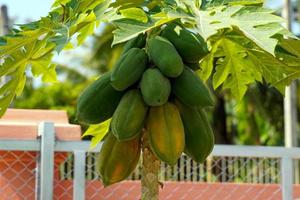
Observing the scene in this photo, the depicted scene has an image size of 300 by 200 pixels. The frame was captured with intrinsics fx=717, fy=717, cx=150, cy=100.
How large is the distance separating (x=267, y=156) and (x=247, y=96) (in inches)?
571

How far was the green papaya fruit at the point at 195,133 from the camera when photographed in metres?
1.68

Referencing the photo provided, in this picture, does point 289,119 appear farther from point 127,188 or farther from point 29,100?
point 127,188

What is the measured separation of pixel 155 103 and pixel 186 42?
174 millimetres

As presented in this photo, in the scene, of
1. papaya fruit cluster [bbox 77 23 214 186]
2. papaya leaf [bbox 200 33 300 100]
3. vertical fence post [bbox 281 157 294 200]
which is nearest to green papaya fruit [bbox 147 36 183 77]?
papaya fruit cluster [bbox 77 23 214 186]

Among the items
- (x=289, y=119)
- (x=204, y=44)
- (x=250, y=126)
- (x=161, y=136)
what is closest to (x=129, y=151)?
(x=161, y=136)

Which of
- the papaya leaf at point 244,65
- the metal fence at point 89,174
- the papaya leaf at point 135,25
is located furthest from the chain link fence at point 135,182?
the papaya leaf at point 135,25

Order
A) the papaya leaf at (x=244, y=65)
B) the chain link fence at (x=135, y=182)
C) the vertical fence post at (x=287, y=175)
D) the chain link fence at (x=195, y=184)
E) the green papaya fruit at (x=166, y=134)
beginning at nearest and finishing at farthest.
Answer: the green papaya fruit at (x=166, y=134) → the papaya leaf at (x=244, y=65) → the chain link fence at (x=135, y=182) → the chain link fence at (x=195, y=184) → the vertical fence post at (x=287, y=175)

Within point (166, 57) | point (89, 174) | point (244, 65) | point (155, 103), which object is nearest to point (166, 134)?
point (155, 103)

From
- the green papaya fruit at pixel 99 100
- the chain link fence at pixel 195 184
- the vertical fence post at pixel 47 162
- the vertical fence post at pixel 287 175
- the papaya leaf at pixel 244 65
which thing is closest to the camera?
the green papaya fruit at pixel 99 100

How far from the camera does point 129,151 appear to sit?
1.70 meters

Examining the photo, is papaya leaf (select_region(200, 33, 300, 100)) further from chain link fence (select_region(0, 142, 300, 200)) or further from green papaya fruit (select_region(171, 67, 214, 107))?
chain link fence (select_region(0, 142, 300, 200))

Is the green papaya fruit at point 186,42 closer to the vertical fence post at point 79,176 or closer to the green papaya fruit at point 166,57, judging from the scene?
the green papaya fruit at point 166,57

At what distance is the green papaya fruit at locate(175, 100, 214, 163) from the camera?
1685 millimetres

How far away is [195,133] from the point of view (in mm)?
1685
